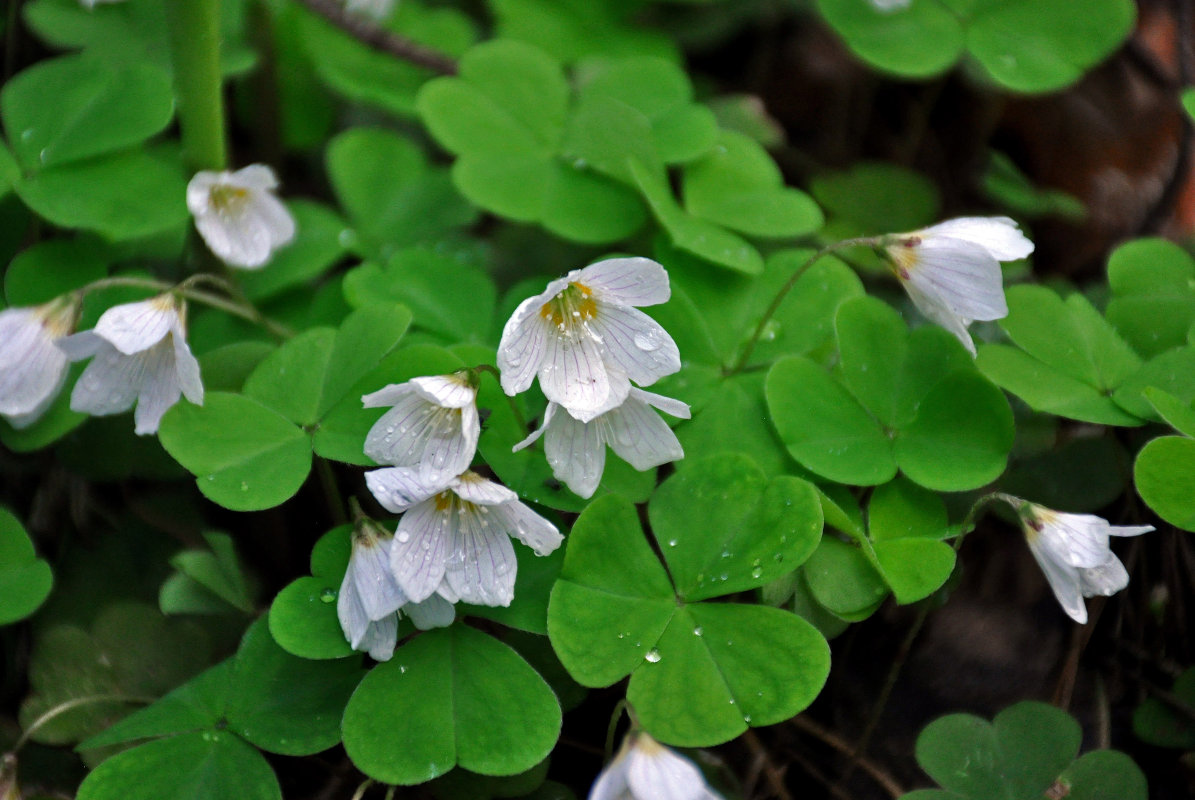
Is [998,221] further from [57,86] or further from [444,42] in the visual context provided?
[57,86]

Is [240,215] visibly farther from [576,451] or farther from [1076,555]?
[1076,555]

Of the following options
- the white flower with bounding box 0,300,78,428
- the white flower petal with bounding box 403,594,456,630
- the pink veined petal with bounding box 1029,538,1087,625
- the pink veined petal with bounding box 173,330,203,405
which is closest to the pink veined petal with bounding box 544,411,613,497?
the white flower petal with bounding box 403,594,456,630

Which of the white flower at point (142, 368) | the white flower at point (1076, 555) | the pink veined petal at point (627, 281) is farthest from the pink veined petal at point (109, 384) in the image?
the white flower at point (1076, 555)

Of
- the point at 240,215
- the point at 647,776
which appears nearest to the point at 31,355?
the point at 240,215

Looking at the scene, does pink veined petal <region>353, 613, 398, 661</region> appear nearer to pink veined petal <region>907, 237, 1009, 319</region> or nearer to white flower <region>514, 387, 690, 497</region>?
white flower <region>514, 387, 690, 497</region>

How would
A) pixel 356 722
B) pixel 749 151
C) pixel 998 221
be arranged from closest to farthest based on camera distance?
pixel 356 722, pixel 998 221, pixel 749 151

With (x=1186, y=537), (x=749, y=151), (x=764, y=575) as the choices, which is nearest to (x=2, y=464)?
(x=764, y=575)

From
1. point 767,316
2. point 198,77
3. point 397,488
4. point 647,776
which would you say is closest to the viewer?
point 647,776

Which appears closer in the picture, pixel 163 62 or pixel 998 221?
pixel 998 221
